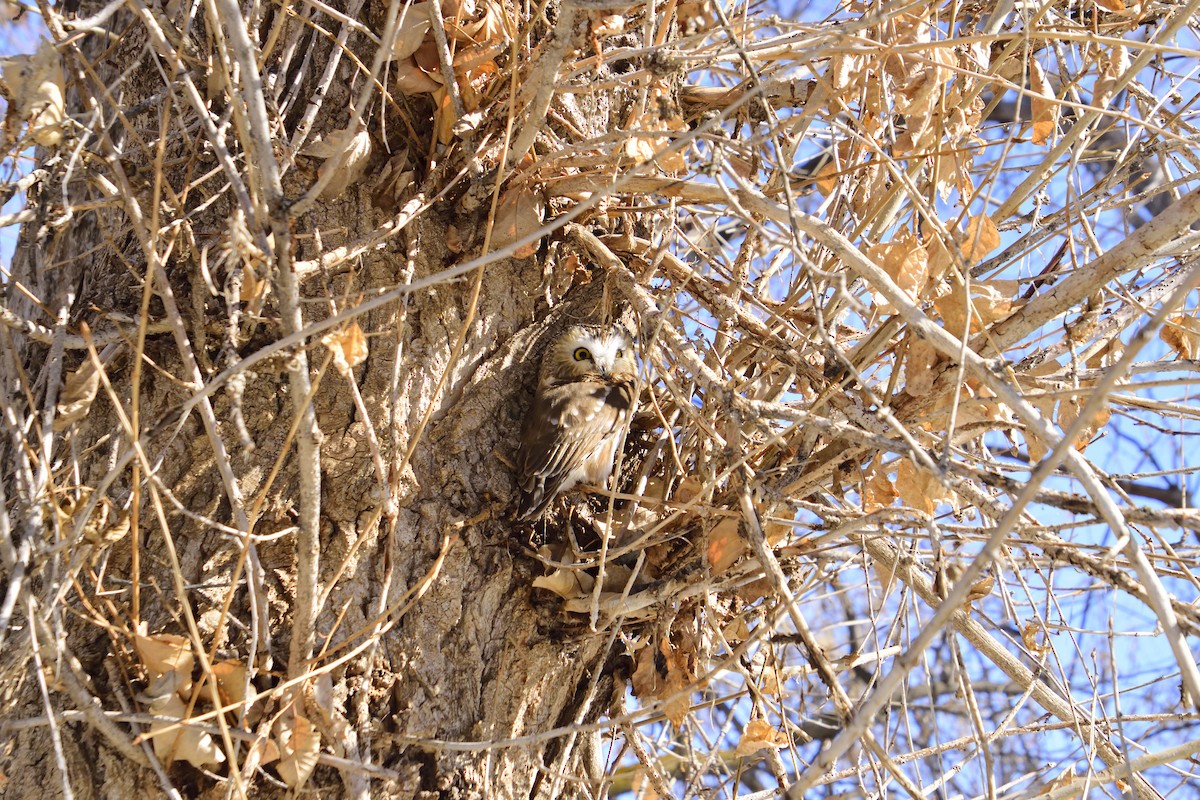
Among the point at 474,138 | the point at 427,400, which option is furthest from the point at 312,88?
the point at 427,400

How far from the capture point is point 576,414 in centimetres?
281

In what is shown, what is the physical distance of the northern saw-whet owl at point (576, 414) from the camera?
2510 mm

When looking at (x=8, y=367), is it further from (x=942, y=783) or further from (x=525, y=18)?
(x=942, y=783)

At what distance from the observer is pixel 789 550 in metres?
2.41

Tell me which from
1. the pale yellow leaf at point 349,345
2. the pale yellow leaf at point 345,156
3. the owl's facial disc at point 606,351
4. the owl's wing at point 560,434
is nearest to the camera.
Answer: the pale yellow leaf at point 349,345

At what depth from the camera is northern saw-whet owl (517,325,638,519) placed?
8.23 feet

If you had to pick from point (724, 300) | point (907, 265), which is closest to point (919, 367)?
point (907, 265)

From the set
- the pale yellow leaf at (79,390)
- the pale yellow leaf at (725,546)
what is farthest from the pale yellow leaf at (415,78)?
the pale yellow leaf at (725,546)

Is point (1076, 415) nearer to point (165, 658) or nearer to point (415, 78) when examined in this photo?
point (415, 78)

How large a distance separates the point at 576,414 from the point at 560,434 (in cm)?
19

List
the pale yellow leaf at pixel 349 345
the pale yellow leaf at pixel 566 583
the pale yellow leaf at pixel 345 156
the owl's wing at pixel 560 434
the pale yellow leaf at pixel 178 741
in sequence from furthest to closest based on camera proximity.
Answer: the owl's wing at pixel 560 434 < the pale yellow leaf at pixel 566 583 < the pale yellow leaf at pixel 345 156 < the pale yellow leaf at pixel 178 741 < the pale yellow leaf at pixel 349 345

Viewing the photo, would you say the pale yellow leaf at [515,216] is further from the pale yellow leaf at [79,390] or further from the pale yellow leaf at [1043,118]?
the pale yellow leaf at [1043,118]

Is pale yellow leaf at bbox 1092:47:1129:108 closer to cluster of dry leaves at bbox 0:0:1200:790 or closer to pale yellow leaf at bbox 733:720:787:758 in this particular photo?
cluster of dry leaves at bbox 0:0:1200:790

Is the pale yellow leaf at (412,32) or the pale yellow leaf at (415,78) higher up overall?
the pale yellow leaf at (412,32)
